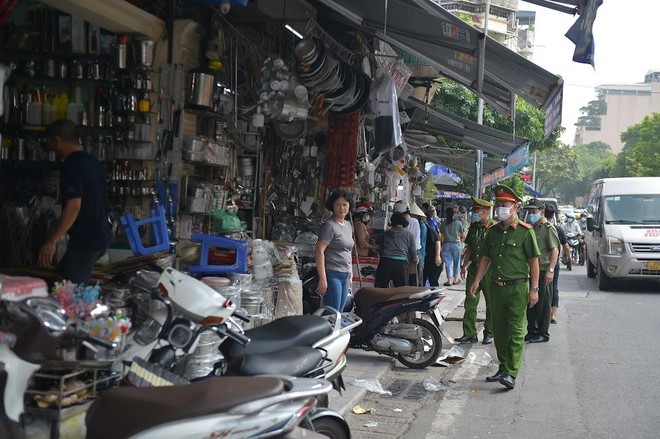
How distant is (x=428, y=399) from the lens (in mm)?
7898

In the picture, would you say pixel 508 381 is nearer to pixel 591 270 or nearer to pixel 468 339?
pixel 468 339

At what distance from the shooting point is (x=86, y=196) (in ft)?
19.4

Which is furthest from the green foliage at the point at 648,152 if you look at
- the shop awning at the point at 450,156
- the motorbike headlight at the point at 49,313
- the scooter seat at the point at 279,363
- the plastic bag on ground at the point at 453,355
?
the motorbike headlight at the point at 49,313

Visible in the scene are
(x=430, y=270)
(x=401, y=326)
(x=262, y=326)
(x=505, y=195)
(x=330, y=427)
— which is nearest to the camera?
(x=330, y=427)

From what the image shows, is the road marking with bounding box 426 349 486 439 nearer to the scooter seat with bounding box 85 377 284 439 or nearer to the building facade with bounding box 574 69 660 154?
the scooter seat with bounding box 85 377 284 439

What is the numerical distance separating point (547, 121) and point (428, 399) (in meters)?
4.59

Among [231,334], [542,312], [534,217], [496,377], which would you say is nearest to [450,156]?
[534,217]

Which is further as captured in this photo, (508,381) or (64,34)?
(508,381)

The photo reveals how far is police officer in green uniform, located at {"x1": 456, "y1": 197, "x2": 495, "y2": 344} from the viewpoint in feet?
35.6

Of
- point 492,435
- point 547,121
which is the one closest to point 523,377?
point 492,435

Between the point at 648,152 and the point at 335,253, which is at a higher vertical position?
the point at 648,152

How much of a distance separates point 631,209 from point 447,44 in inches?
455

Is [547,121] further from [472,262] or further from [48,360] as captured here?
[48,360]

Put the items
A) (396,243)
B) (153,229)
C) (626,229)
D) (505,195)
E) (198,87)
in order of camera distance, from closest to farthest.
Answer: (153,229) < (198,87) < (505,195) < (396,243) < (626,229)
